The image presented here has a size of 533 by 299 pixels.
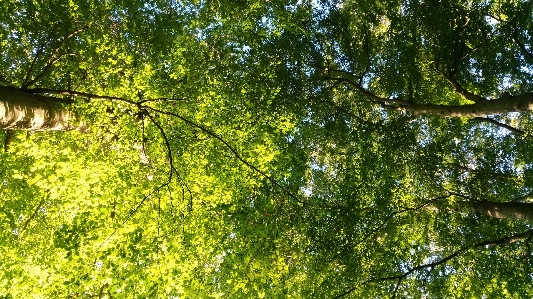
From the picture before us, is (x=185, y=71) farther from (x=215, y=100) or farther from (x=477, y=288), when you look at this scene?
(x=477, y=288)

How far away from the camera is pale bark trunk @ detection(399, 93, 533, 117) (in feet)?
29.8

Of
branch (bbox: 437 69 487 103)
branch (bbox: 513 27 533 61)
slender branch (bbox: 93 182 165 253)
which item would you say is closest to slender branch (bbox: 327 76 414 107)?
branch (bbox: 437 69 487 103)

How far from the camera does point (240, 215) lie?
962 centimetres

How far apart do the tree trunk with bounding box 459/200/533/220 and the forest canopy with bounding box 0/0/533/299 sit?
73mm

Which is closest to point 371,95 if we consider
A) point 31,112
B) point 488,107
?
point 488,107

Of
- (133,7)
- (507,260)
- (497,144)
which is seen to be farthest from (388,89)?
(133,7)

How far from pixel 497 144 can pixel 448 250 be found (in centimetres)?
484

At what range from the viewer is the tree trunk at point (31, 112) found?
721cm

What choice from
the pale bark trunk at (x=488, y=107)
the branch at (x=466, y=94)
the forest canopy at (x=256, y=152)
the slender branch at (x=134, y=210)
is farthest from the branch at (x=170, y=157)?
the branch at (x=466, y=94)

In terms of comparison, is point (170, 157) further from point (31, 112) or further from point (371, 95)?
point (371, 95)

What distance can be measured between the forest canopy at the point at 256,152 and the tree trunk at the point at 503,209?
73 millimetres

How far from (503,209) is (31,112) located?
12021 mm

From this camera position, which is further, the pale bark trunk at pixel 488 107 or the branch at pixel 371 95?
the branch at pixel 371 95

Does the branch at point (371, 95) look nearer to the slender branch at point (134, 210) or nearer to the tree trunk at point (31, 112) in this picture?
the slender branch at point (134, 210)
